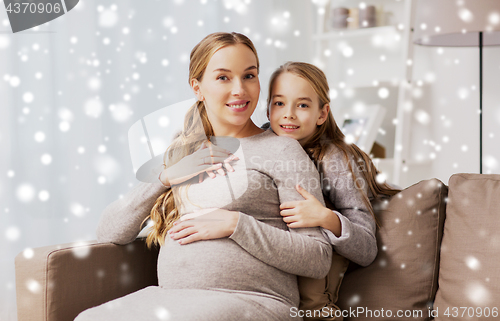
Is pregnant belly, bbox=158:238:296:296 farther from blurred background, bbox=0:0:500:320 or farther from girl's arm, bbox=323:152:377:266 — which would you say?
blurred background, bbox=0:0:500:320

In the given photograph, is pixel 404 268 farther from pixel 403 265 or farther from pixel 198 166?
pixel 198 166

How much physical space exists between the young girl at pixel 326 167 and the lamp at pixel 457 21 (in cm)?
74

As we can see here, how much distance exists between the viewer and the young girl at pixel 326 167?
3.12 ft

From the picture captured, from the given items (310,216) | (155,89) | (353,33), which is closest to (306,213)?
(310,216)

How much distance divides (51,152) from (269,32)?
1.31 meters

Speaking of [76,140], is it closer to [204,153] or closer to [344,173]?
[204,153]

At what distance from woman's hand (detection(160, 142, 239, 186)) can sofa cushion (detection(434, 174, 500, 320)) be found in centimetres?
52

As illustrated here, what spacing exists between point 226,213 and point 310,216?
0.59ft

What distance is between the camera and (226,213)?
944mm

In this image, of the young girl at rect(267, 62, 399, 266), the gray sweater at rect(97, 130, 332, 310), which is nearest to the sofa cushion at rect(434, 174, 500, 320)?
the young girl at rect(267, 62, 399, 266)

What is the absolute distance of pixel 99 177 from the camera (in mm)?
1586

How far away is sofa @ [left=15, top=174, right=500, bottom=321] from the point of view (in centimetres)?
92

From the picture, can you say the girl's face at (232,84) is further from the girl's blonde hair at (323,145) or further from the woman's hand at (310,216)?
the woman's hand at (310,216)

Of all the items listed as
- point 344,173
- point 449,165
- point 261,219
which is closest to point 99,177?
point 261,219
